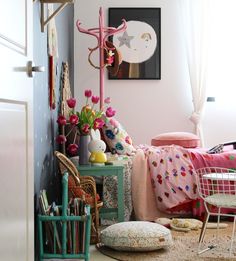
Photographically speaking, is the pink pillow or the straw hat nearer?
the pink pillow

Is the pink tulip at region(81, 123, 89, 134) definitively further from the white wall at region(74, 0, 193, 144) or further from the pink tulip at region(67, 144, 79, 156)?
the white wall at region(74, 0, 193, 144)

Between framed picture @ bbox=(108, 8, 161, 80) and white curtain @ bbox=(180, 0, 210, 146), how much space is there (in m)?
0.37

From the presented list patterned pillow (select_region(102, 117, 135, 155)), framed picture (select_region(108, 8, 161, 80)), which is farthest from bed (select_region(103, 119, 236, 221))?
framed picture (select_region(108, 8, 161, 80))

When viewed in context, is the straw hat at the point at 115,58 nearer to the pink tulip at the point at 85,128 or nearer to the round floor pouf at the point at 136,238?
the pink tulip at the point at 85,128

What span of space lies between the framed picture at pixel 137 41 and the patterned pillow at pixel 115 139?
1706mm

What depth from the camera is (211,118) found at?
6.21 meters

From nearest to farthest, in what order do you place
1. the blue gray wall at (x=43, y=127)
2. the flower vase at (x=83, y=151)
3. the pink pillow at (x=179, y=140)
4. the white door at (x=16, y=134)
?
the white door at (x=16, y=134) → the blue gray wall at (x=43, y=127) → the flower vase at (x=83, y=151) → the pink pillow at (x=179, y=140)

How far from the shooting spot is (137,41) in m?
6.11

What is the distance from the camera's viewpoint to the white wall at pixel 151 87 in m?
6.16

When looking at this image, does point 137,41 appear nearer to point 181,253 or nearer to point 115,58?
point 115,58

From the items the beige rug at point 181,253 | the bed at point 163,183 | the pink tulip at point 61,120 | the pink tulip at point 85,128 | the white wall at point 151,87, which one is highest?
the white wall at point 151,87

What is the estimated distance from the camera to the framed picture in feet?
20.0

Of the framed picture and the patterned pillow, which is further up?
the framed picture

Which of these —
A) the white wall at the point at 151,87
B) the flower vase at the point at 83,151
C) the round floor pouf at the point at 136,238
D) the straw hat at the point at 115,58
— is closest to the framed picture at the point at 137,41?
the white wall at the point at 151,87
